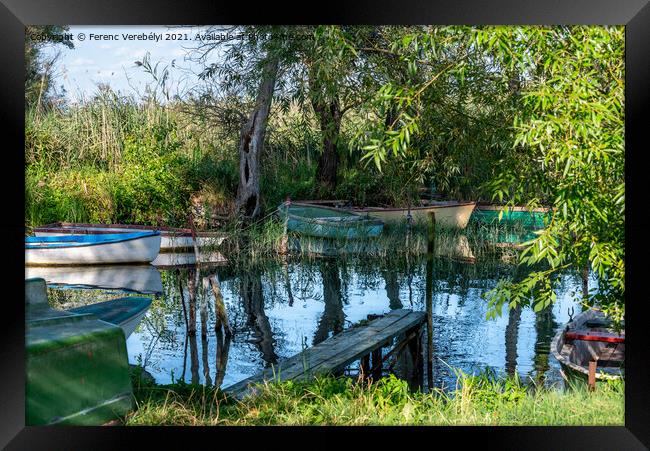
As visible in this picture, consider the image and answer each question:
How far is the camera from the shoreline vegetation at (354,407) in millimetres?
5570

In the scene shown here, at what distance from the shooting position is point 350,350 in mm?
7344

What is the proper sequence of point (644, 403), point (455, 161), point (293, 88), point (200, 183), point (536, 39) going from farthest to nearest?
point (200, 183), point (293, 88), point (455, 161), point (536, 39), point (644, 403)

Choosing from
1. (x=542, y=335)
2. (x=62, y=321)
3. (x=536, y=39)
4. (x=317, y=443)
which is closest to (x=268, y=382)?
(x=317, y=443)

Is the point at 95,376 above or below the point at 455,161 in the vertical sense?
below

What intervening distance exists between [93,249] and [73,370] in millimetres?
6860

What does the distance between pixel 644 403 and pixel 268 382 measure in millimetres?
2435

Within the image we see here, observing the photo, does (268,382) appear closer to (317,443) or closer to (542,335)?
(317,443)

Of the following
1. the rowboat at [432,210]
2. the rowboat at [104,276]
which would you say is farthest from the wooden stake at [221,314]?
the rowboat at [432,210]

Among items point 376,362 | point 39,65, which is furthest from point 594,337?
point 39,65

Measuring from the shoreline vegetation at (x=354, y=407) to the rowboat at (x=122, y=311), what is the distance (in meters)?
1.54

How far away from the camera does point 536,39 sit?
5836 mm

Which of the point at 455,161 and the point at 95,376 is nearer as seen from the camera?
the point at 95,376

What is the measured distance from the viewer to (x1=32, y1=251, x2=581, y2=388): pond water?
915cm

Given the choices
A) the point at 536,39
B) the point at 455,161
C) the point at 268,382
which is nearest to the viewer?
the point at 536,39
